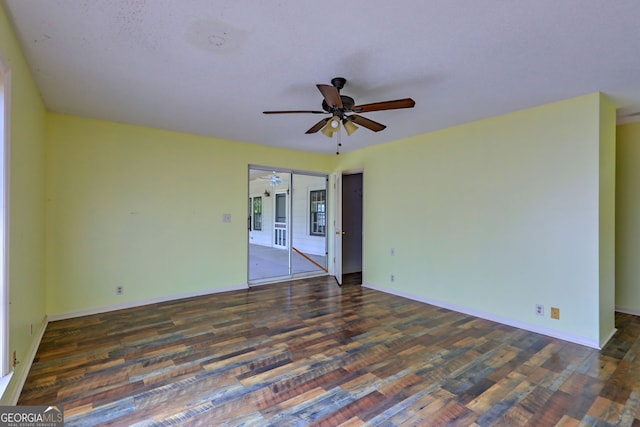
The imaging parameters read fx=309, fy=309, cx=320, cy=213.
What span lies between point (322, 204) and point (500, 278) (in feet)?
12.7

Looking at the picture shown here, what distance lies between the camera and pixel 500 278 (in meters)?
3.77

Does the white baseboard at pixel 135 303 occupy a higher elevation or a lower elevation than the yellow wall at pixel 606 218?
lower

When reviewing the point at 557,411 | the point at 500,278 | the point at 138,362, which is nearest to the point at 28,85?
the point at 138,362

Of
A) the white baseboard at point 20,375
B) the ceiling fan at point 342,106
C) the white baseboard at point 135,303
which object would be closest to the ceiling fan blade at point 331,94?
the ceiling fan at point 342,106

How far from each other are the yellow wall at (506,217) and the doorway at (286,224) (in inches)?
73.8

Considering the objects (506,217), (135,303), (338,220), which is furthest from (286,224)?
(506,217)

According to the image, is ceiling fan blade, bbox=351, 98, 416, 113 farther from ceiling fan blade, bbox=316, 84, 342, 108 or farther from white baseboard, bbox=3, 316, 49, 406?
white baseboard, bbox=3, 316, 49, 406

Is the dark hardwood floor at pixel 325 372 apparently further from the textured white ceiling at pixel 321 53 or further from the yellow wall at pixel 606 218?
the textured white ceiling at pixel 321 53

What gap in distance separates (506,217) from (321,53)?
9.53 feet

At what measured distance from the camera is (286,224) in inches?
258

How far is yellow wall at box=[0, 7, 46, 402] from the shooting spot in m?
2.12

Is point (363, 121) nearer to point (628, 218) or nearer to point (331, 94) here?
point (331, 94)

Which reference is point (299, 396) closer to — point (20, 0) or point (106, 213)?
point (20, 0)

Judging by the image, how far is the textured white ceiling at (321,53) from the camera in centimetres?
189
